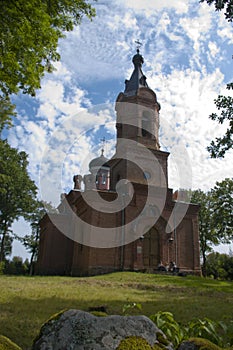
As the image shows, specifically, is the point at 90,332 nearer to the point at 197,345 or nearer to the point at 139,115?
the point at 197,345

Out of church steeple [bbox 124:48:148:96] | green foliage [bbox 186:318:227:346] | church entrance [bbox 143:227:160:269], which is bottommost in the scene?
green foliage [bbox 186:318:227:346]

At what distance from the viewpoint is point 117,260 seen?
73.9ft

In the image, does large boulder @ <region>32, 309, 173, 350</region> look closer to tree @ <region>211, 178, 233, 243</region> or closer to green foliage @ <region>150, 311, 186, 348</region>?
green foliage @ <region>150, 311, 186, 348</region>

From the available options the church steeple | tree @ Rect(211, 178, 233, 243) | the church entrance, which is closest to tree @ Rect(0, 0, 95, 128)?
the church entrance

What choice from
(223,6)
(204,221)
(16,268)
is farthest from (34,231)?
(223,6)

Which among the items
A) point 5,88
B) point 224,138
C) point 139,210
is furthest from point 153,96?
point 5,88

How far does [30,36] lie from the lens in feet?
24.3

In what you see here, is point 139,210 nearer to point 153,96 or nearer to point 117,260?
point 117,260

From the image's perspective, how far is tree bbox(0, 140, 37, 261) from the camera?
3725 cm

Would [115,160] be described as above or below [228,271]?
above

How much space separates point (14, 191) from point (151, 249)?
816 inches

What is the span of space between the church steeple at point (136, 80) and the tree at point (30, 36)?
2075 centimetres

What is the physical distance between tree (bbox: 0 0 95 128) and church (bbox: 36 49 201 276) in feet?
51.5

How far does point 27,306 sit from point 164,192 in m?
19.1
